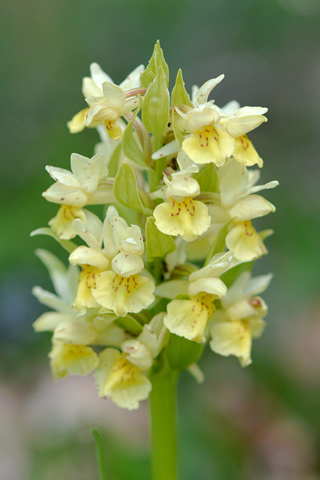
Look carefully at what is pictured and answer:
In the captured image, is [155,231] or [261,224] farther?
[261,224]

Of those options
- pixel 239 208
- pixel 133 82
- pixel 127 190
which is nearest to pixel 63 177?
pixel 127 190

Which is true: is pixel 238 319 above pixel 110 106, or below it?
below

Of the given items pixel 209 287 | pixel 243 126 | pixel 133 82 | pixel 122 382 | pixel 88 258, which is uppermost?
pixel 133 82

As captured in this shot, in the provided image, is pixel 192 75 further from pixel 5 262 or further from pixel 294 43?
pixel 5 262

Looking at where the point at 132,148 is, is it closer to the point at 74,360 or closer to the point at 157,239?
the point at 157,239

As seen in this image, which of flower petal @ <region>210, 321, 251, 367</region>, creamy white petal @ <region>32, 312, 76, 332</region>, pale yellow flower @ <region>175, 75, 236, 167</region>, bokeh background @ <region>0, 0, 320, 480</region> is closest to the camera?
pale yellow flower @ <region>175, 75, 236, 167</region>

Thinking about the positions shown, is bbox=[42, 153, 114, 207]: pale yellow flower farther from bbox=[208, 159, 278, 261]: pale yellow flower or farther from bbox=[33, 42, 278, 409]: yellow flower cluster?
bbox=[208, 159, 278, 261]: pale yellow flower

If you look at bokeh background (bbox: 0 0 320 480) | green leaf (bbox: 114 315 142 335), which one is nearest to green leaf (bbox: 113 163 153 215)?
green leaf (bbox: 114 315 142 335)
